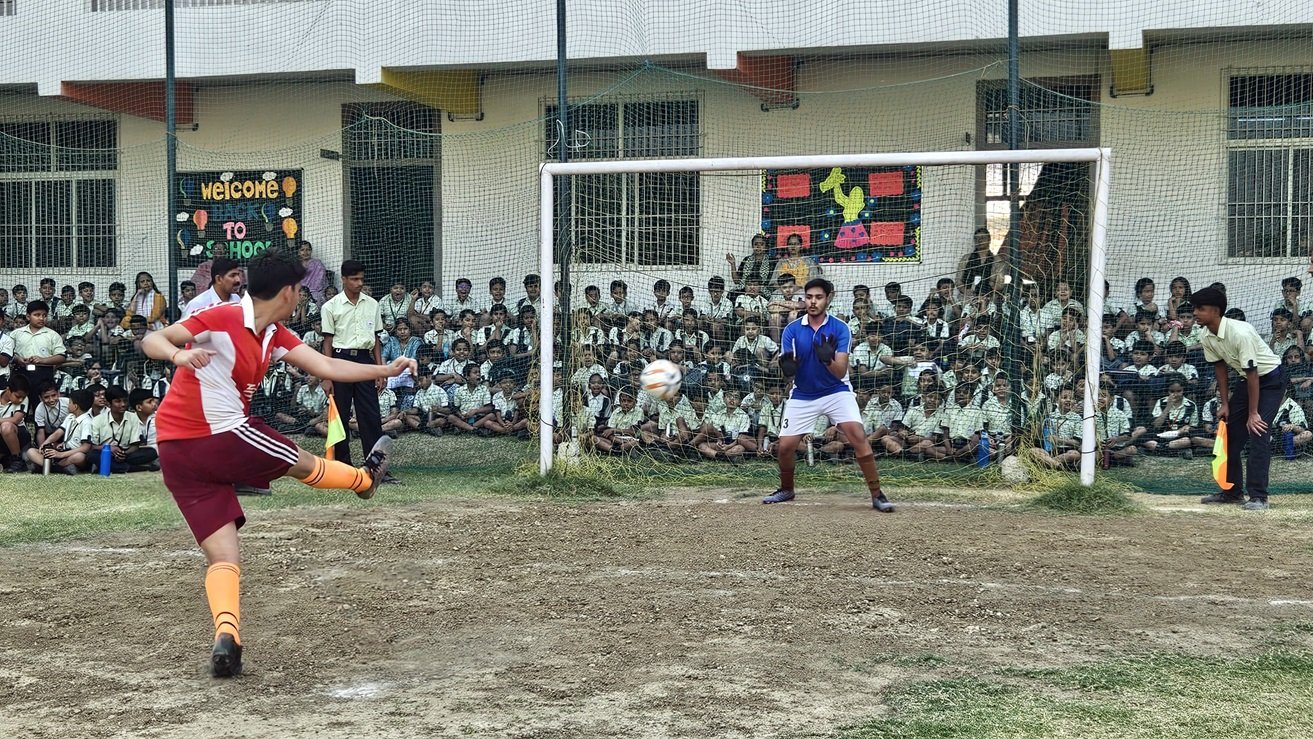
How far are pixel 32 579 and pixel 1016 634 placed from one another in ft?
17.0

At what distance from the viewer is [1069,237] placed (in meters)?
11.6

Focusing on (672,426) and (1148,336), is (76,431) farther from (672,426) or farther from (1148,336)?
(1148,336)

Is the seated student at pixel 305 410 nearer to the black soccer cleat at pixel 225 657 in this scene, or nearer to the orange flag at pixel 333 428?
the orange flag at pixel 333 428

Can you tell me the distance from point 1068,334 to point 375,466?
21.4ft

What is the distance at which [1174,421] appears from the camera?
1198cm

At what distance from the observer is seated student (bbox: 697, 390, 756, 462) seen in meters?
12.0

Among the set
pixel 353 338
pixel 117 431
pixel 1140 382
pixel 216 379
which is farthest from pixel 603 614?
pixel 117 431

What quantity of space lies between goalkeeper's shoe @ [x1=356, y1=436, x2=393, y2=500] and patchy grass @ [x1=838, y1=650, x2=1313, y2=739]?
2.81 meters

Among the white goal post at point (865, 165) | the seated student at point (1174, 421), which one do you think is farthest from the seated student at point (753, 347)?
the seated student at point (1174, 421)

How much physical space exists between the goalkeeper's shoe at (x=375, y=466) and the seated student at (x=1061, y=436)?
6025 mm

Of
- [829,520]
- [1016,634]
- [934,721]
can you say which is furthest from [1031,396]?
[934,721]

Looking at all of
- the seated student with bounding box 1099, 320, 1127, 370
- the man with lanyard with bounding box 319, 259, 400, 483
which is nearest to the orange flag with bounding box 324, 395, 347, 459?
the man with lanyard with bounding box 319, 259, 400, 483

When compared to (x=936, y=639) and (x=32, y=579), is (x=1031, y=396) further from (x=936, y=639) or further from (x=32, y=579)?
(x=32, y=579)

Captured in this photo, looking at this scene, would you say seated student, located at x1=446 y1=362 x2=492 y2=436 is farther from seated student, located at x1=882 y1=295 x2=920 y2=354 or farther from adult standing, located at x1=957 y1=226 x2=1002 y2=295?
adult standing, located at x1=957 y1=226 x2=1002 y2=295
